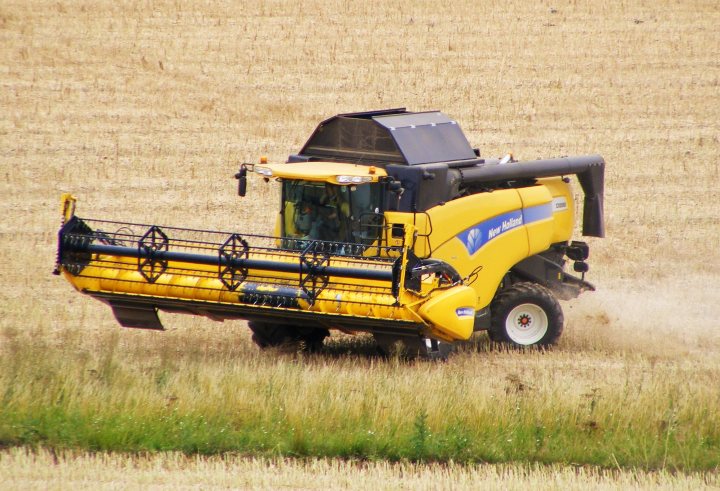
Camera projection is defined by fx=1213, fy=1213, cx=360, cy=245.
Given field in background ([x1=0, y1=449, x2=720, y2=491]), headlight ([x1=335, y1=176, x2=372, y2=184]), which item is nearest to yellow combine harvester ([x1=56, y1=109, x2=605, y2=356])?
headlight ([x1=335, y1=176, x2=372, y2=184])

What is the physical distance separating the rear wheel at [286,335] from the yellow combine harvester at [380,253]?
0.04 ft

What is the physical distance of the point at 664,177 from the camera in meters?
20.0

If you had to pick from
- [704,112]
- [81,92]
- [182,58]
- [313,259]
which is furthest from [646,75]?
[313,259]

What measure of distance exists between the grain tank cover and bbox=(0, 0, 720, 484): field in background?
1.92m

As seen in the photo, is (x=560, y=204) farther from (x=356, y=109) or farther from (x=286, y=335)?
(x=356, y=109)

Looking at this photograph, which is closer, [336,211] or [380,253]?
[380,253]

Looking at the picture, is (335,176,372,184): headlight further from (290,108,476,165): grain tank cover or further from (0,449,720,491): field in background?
(0,449,720,491): field in background

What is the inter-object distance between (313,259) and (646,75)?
50.4ft

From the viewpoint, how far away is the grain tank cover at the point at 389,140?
11484mm

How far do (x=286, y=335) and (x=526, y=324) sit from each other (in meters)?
2.42

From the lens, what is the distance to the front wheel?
1191 centimetres

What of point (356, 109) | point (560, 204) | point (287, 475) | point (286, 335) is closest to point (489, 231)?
point (560, 204)

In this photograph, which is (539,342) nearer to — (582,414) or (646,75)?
(582,414)

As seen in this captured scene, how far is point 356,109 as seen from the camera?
2167 cm
